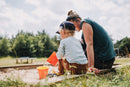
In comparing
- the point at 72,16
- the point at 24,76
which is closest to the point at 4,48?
the point at 24,76

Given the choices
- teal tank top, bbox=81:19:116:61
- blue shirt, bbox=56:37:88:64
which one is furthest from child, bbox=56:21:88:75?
teal tank top, bbox=81:19:116:61

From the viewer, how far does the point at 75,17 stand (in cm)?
314

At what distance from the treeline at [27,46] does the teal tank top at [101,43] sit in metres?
33.4

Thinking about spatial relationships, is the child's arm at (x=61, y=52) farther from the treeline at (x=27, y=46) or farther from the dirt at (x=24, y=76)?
the treeline at (x=27, y=46)

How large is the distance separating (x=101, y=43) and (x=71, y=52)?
87 cm

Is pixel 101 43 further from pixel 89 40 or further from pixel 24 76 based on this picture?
pixel 24 76

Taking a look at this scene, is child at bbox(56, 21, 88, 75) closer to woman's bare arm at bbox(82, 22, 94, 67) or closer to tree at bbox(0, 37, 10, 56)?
woman's bare arm at bbox(82, 22, 94, 67)

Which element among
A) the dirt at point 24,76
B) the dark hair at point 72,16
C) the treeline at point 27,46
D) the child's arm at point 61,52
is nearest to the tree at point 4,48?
the treeline at point 27,46

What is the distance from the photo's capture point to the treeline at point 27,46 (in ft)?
127

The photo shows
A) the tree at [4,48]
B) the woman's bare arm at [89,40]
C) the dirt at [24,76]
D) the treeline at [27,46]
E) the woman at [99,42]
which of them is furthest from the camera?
the treeline at [27,46]

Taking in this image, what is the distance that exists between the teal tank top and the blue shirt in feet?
1.88

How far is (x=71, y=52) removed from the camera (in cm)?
234

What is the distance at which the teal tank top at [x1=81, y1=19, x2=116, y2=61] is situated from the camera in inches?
107

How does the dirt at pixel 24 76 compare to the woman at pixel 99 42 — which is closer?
the dirt at pixel 24 76
